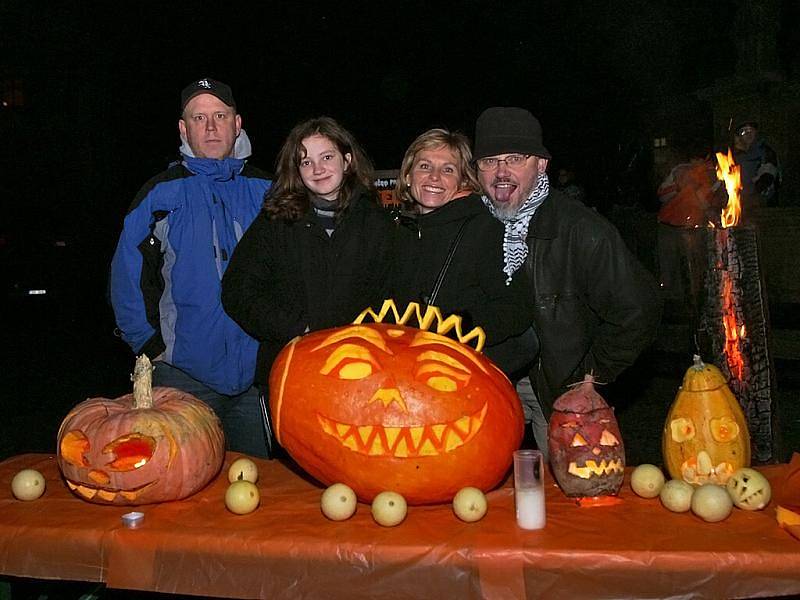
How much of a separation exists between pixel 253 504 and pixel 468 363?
0.78 meters

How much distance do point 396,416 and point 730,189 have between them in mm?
2750

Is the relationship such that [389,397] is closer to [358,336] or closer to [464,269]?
[358,336]

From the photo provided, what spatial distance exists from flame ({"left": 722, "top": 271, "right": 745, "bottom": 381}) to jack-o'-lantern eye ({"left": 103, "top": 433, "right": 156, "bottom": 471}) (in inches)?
115

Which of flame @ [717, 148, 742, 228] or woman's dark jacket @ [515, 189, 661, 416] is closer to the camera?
woman's dark jacket @ [515, 189, 661, 416]

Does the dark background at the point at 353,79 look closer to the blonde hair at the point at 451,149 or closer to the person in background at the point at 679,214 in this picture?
the person in background at the point at 679,214

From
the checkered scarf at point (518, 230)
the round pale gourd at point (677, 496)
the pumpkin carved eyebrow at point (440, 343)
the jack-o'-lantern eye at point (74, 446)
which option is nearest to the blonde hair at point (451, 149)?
the checkered scarf at point (518, 230)

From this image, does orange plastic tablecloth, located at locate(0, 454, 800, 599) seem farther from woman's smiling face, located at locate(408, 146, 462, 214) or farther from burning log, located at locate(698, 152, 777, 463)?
burning log, located at locate(698, 152, 777, 463)

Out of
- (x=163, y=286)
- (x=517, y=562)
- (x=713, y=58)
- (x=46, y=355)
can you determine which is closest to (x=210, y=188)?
(x=163, y=286)

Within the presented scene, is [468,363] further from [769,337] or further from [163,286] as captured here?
[769,337]

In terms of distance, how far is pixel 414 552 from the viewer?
211 cm

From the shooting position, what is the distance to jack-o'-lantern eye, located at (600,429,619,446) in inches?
94.0

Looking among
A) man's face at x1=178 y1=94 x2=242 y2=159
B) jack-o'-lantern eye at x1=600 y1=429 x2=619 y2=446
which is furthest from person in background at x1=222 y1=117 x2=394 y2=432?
jack-o'-lantern eye at x1=600 y1=429 x2=619 y2=446

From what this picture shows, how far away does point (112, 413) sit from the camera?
259 cm

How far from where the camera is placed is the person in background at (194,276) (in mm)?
3314
